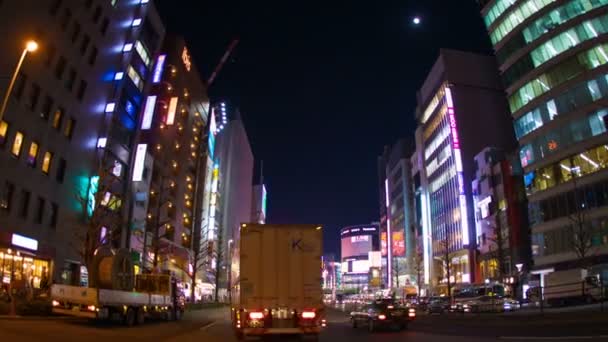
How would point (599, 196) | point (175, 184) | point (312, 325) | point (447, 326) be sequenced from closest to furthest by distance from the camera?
point (312, 325)
point (447, 326)
point (599, 196)
point (175, 184)

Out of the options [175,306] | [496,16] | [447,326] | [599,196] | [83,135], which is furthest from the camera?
[496,16]

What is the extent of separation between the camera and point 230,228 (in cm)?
13650

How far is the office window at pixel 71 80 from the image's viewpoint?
44.2 metres

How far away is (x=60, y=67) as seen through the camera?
141 feet

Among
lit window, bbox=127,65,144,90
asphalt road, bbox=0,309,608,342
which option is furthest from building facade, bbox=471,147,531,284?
lit window, bbox=127,65,144,90

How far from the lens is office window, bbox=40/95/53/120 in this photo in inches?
1592

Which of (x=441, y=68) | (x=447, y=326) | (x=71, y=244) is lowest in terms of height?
(x=447, y=326)

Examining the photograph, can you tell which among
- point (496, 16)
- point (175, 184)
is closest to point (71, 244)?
point (175, 184)

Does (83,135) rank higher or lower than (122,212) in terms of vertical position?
higher

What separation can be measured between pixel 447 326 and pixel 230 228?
374 ft

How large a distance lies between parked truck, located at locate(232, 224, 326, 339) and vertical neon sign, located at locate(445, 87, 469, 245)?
81.4 m

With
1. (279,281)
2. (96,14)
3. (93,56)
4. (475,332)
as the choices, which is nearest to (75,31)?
(93,56)

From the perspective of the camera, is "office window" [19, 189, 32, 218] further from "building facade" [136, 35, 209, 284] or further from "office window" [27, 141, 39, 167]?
"building facade" [136, 35, 209, 284]

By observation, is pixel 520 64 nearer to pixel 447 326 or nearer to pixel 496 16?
pixel 496 16
